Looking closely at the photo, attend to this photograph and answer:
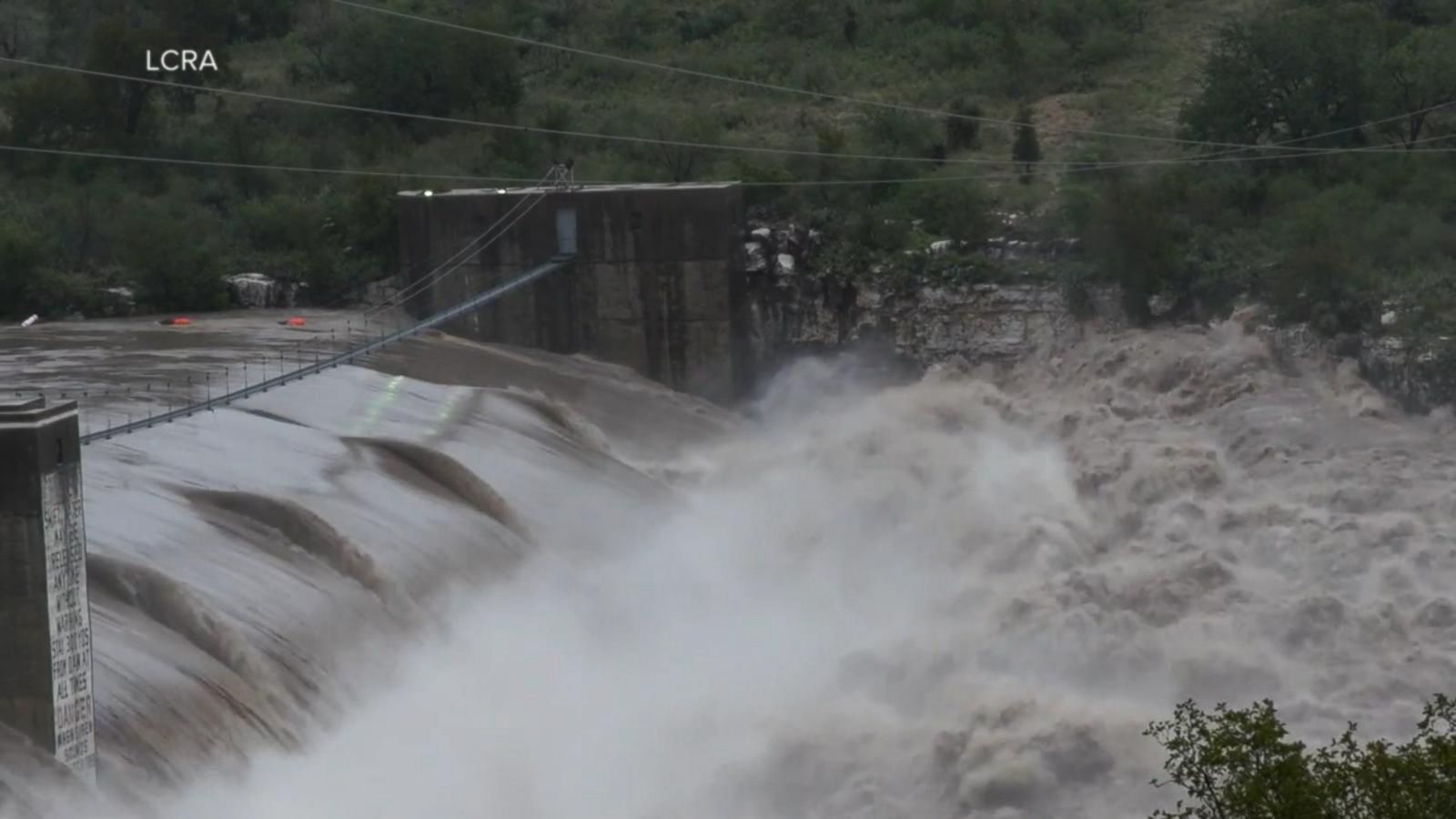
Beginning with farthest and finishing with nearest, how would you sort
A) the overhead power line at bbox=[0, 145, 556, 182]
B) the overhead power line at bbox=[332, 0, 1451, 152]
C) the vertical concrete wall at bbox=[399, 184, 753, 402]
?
the overhead power line at bbox=[0, 145, 556, 182]
the overhead power line at bbox=[332, 0, 1451, 152]
the vertical concrete wall at bbox=[399, 184, 753, 402]

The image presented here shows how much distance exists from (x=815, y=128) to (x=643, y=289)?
492 inches

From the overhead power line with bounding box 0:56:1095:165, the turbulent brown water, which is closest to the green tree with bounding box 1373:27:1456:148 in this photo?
the overhead power line with bounding box 0:56:1095:165

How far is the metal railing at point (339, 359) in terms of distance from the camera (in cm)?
2655

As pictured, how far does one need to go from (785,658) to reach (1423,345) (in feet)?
41.4

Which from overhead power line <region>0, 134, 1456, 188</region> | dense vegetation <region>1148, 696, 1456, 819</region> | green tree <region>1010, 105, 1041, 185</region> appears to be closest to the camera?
dense vegetation <region>1148, 696, 1456, 819</region>

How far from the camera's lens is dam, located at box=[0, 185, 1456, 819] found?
20.7 meters

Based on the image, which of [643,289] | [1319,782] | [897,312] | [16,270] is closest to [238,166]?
[16,270]

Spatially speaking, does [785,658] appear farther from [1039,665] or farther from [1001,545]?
[1001,545]

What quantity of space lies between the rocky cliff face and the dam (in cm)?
59

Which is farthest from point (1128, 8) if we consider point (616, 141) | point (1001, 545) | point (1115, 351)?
point (1001, 545)

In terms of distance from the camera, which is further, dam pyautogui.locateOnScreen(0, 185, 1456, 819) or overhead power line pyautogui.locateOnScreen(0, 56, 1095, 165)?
overhead power line pyautogui.locateOnScreen(0, 56, 1095, 165)

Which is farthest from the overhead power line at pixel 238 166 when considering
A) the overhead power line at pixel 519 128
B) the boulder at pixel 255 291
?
the boulder at pixel 255 291

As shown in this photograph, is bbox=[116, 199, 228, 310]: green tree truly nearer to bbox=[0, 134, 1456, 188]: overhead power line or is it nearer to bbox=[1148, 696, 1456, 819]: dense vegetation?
bbox=[0, 134, 1456, 188]: overhead power line

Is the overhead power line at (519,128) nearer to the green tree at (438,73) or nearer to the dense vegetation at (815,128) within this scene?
the dense vegetation at (815,128)
